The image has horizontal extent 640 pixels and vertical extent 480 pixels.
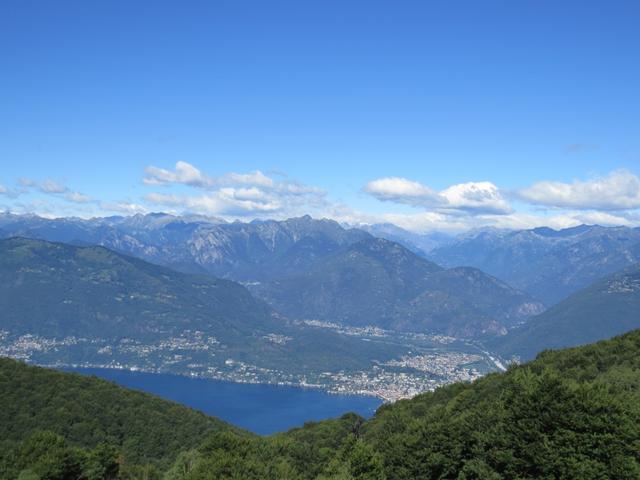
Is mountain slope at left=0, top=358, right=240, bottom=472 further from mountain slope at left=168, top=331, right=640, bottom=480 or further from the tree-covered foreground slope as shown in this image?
mountain slope at left=168, top=331, right=640, bottom=480

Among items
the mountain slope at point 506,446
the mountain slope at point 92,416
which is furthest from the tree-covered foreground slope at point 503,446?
the mountain slope at point 92,416

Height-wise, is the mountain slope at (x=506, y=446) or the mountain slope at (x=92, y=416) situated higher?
the mountain slope at (x=506, y=446)

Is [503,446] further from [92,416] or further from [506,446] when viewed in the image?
[92,416]

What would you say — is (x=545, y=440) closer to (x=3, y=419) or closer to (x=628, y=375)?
(x=628, y=375)

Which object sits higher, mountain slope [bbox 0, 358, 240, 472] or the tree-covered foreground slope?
the tree-covered foreground slope

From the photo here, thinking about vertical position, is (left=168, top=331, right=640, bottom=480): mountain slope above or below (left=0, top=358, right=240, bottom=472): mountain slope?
above

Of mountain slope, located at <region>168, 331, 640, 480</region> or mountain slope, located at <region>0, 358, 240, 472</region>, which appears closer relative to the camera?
mountain slope, located at <region>168, 331, 640, 480</region>

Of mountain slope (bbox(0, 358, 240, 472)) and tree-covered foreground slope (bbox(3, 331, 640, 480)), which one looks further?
mountain slope (bbox(0, 358, 240, 472))

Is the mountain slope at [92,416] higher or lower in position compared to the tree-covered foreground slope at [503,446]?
lower

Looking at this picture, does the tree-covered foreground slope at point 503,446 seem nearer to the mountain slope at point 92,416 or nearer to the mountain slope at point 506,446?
the mountain slope at point 506,446

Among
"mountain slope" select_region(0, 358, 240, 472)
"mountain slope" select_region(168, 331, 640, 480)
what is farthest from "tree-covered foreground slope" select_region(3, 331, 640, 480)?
"mountain slope" select_region(0, 358, 240, 472)

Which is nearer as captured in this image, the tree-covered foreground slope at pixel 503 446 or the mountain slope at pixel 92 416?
the tree-covered foreground slope at pixel 503 446

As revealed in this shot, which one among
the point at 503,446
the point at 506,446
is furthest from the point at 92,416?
the point at 506,446
